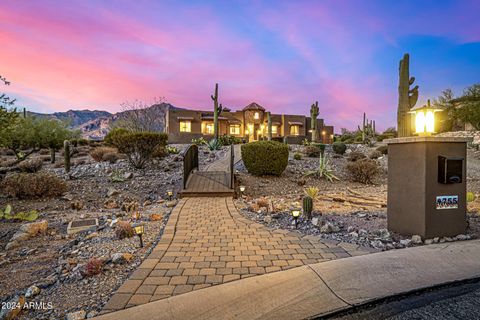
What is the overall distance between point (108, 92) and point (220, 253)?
30.8 meters

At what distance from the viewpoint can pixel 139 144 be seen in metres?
10.2

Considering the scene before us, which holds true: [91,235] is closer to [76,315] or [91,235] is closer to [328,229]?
[76,315]

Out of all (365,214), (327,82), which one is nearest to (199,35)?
(365,214)

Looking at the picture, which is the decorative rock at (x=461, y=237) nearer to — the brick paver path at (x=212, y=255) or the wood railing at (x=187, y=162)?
the brick paver path at (x=212, y=255)

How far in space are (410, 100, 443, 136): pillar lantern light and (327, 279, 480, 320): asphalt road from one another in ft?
7.20

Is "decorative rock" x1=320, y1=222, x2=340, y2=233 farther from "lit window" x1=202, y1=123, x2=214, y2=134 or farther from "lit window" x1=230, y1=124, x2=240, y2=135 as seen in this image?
"lit window" x1=230, y1=124, x2=240, y2=135

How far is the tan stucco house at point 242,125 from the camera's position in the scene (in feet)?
97.1

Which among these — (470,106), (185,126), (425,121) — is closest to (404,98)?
(425,121)

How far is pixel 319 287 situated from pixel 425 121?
302 centimetres

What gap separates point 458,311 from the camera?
7.03 feet

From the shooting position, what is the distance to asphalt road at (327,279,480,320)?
82.2 inches

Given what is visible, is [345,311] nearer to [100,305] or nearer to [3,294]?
[100,305]

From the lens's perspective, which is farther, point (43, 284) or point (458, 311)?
point (43, 284)

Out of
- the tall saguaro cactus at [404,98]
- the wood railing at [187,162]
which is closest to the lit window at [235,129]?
the wood railing at [187,162]
